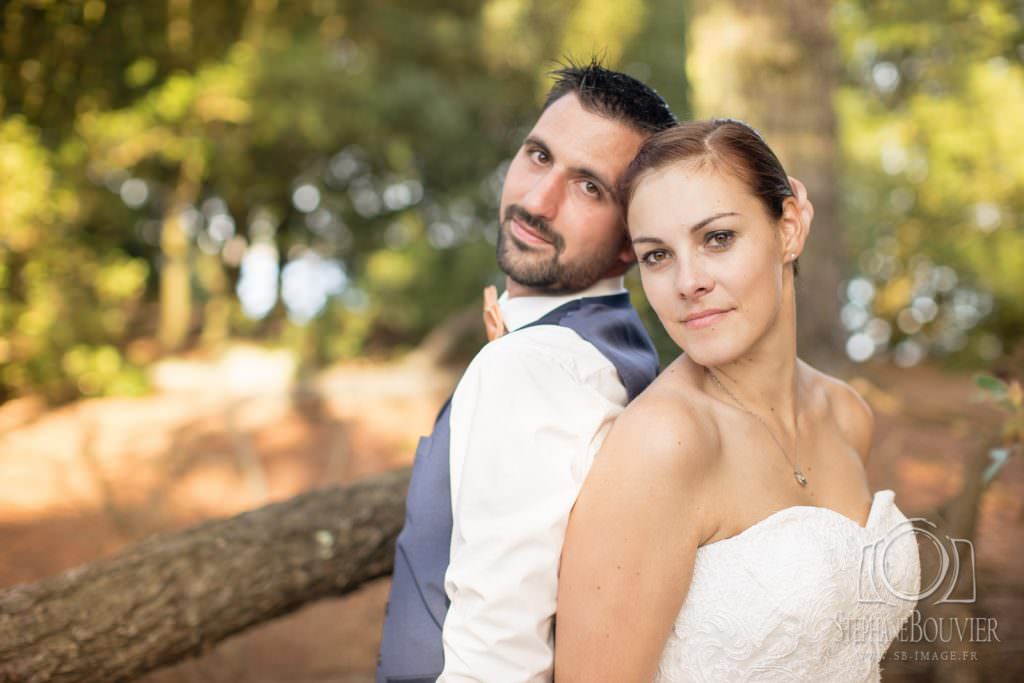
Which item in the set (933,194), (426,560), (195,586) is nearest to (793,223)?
(426,560)

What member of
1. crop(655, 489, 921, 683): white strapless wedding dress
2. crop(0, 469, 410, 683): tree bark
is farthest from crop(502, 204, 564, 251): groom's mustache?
crop(0, 469, 410, 683): tree bark

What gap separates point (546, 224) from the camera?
2188mm

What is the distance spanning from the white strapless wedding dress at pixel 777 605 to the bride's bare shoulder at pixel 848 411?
0.48 meters

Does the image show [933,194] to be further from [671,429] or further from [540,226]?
[671,429]

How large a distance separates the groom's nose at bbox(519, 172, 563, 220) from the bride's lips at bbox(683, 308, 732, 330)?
1.79 feet

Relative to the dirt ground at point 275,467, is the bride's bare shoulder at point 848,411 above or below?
above

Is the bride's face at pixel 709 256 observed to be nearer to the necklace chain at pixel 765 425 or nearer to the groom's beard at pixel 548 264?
the necklace chain at pixel 765 425

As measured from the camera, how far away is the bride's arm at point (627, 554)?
1.62 meters

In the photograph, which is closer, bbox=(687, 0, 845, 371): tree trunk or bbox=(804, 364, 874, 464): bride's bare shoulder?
bbox=(804, 364, 874, 464): bride's bare shoulder

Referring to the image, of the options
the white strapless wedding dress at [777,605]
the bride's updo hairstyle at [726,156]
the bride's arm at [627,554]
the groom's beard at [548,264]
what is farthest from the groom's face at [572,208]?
the white strapless wedding dress at [777,605]

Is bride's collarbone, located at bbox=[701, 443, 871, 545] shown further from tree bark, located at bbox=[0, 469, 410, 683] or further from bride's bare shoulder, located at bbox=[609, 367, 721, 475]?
tree bark, located at bbox=[0, 469, 410, 683]

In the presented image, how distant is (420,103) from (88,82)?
400 inches

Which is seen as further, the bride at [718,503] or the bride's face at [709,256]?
the bride's face at [709,256]

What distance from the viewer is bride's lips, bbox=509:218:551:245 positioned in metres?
2.19
